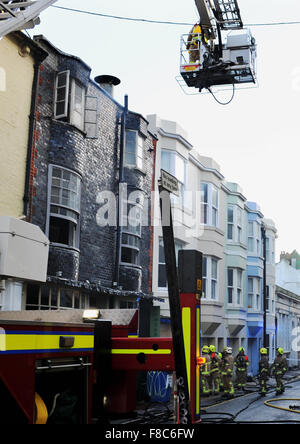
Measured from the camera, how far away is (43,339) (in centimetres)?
421

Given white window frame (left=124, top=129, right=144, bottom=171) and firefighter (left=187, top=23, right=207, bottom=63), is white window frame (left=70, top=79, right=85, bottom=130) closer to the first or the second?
white window frame (left=124, top=129, right=144, bottom=171)

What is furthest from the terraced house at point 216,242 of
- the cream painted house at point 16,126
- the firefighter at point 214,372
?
the cream painted house at point 16,126

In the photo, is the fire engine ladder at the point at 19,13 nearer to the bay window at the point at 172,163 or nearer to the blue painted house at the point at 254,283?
the bay window at the point at 172,163

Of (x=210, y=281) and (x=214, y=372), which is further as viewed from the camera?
(x=210, y=281)

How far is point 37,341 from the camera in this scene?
412 centimetres

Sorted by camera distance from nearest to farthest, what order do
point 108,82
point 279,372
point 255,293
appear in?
point 108,82
point 279,372
point 255,293

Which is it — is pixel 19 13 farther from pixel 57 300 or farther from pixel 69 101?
pixel 57 300

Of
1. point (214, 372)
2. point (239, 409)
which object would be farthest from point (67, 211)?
point (214, 372)

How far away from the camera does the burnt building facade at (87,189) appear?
1504cm

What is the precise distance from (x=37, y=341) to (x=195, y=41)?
16182mm

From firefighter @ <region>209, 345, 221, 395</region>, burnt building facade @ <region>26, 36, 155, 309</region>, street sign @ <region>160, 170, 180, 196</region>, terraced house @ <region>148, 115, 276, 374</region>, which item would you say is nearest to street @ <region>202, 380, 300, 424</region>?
firefighter @ <region>209, 345, 221, 395</region>

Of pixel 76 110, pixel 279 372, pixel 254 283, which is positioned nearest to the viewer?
pixel 76 110

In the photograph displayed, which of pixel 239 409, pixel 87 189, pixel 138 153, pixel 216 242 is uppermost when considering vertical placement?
pixel 138 153

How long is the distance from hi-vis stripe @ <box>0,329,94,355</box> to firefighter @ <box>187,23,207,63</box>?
15331 millimetres
